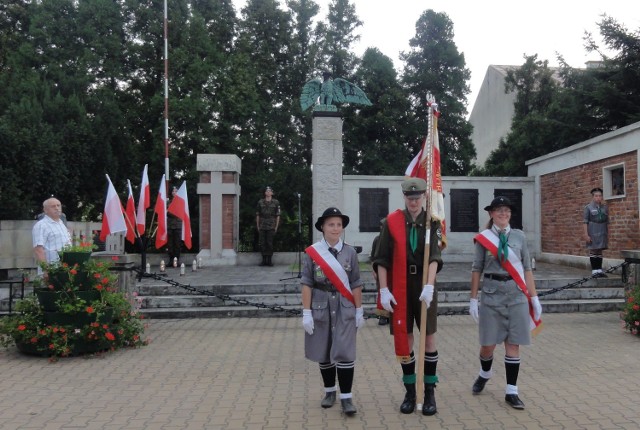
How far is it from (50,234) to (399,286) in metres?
4.99

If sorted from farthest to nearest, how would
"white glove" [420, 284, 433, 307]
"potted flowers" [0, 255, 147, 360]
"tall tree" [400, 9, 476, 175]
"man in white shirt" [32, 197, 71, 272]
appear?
1. "tall tree" [400, 9, 476, 175]
2. "man in white shirt" [32, 197, 71, 272]
3. "potted flowers" [0, 255, 147, 360]
4. "white glove" [420, 284, 433, 307]

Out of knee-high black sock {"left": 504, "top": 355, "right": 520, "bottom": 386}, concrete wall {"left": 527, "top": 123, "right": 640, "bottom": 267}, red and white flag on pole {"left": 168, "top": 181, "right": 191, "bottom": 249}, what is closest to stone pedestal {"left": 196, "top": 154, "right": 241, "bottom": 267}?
red and white flag on pole {"left": 168, "top": 181, "right": 191, "bottom": 249}

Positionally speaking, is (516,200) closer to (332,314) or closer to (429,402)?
(429,402)

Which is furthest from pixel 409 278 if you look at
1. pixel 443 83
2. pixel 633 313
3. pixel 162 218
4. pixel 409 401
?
pixel 443 83

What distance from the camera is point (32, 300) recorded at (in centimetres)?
677

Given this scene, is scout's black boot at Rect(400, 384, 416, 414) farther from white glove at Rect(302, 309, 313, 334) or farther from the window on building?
the window on building

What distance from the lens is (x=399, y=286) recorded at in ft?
14.8

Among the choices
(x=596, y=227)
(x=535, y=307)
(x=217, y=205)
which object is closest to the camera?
(x=535, y=307)

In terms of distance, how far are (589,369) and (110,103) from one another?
64.7 ft

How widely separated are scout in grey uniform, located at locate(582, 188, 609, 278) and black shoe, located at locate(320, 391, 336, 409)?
8380 mm

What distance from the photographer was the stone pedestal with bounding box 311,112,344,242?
12.4 meters

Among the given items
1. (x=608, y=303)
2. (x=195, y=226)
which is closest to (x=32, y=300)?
(x=608, y=303)

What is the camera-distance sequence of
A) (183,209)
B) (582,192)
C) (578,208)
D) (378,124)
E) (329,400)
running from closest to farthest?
(329,400), (183,209), (582,192), (578,208), (378,124)

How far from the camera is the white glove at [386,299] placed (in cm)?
443
